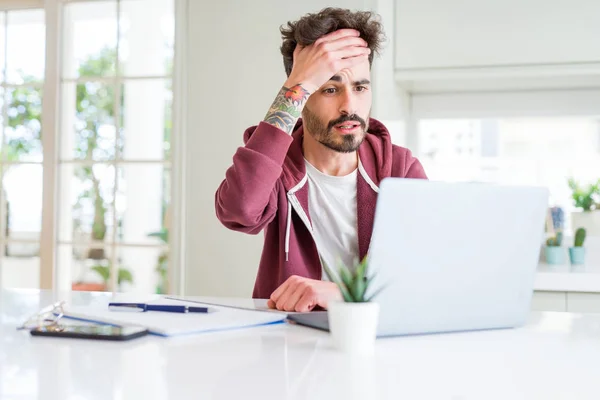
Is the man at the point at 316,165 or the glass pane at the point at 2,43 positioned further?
the glass pane at the point at 2,43

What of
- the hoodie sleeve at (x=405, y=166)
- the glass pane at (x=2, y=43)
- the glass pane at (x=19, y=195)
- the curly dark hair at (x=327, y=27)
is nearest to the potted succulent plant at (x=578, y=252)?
the hoodie sleeve at (x=405, y=166)

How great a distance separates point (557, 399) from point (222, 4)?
265 cm

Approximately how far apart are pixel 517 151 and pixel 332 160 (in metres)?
1.52

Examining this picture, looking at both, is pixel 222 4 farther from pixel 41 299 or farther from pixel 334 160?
pixel 41 299

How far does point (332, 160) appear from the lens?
2.00 metres

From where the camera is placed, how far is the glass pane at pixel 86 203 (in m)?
3.49

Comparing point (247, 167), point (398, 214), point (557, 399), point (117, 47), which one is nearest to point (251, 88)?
point (117, 47)

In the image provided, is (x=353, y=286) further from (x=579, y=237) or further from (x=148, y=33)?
(x=148, y=33)

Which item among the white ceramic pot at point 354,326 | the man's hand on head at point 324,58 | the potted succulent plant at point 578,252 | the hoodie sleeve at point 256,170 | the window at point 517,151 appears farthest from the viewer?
the window at point 517,151

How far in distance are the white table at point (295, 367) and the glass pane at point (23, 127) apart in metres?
2.93

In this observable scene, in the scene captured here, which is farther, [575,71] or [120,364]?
[575,71]

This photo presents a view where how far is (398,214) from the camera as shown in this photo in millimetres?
985

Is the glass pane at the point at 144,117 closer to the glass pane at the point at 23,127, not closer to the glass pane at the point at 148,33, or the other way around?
the glass pane at the point at 148,33

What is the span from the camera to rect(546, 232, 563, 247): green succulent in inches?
115
